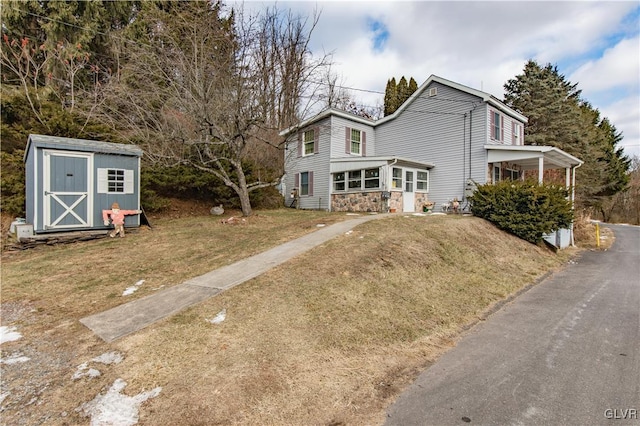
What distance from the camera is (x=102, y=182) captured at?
9.70 m

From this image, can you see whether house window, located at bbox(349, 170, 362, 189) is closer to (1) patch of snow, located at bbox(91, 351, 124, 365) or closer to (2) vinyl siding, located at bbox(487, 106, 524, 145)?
(2) vinyl siding, located at bbox(487, 106, 524, 145)

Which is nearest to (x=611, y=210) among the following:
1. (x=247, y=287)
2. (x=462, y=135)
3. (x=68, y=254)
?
(x=462, y=135)

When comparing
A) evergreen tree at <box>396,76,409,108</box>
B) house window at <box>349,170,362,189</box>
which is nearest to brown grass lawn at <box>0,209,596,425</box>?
house window at <box>349,170,362,189</box>

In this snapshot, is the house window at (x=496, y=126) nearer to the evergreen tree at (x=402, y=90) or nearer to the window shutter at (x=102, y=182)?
the evergreen tree at (x=402, y=90)

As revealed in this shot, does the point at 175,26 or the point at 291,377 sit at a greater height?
the point at 175,26

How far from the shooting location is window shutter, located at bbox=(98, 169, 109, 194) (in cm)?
965

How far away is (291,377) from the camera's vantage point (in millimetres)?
3045

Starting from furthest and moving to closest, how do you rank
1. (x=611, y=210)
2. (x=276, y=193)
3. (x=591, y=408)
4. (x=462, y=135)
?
(x=611, y=210) < (x=276, y=193) < (x=462, y=135) < (x=591, y=408)

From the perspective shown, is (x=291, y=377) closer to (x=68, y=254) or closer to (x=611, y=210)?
(x=68, y=254)

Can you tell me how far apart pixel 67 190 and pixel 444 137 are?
15.6m

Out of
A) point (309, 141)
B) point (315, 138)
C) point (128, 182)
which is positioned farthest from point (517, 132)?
point (128, 182)

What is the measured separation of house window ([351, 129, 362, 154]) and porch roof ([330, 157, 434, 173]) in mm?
1735

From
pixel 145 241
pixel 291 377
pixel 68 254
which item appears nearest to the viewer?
pixel 291 377

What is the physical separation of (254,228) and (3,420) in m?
8.07
